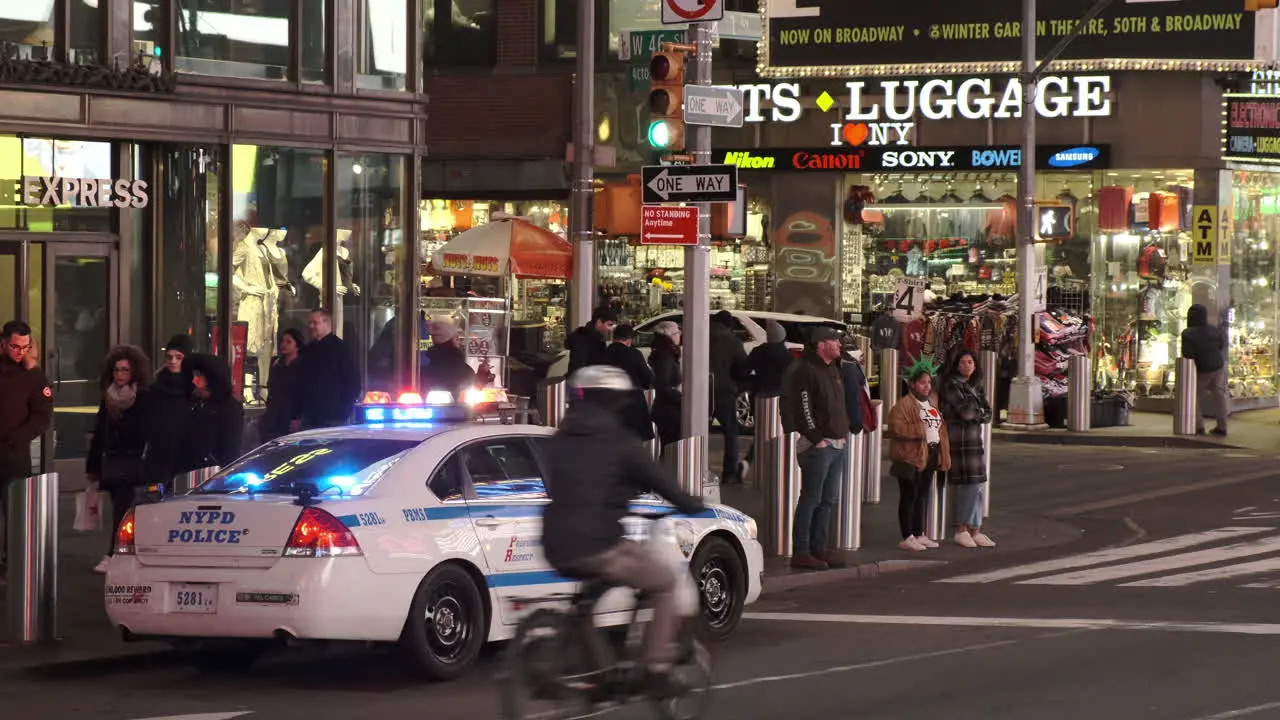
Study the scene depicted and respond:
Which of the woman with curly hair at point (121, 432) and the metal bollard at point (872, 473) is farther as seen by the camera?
the metal bollard at point (872, 473)

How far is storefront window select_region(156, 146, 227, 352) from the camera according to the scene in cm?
2031

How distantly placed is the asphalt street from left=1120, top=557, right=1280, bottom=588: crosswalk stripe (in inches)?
0.9

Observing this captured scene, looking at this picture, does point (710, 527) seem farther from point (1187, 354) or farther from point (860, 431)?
point (1187, 354)

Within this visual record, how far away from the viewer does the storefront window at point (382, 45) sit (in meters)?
21.8

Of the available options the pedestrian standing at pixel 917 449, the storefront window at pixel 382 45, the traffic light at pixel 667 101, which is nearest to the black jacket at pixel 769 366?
the pedestrian standing at pixel 917 449

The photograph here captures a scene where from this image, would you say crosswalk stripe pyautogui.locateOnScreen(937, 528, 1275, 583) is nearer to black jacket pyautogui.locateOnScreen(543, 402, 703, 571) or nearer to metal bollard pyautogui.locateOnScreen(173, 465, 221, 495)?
metal bollard pyautogui.locateOnScreen(173, 465, 221, 495)

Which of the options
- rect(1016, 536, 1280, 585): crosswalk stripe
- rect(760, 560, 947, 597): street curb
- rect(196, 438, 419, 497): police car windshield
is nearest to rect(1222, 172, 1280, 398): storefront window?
rect(1016, 536, 1280, 585): crosswalk stripe

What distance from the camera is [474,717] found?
9898 mm

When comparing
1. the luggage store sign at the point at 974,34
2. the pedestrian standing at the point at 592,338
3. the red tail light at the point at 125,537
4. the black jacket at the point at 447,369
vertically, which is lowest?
the red tail light at the point at 125,537

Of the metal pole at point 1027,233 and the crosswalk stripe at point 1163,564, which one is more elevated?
the metal pole at point 1027,233

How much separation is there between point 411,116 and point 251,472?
440 inches

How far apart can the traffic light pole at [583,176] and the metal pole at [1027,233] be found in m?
8.99

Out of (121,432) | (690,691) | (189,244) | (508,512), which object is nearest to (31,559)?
(121,432)

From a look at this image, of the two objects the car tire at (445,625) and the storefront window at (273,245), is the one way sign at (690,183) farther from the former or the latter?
the storefront window at (273,245)
